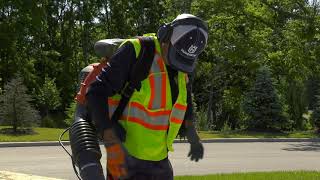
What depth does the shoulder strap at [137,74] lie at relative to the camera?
2699 millimetres

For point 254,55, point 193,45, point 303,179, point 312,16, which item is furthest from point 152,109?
point 254,55

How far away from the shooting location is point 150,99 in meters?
2.72

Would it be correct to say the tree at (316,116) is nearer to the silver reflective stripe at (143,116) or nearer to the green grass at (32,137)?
the green grass at (32,137)

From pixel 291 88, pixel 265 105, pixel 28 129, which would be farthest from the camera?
pixel 291 88

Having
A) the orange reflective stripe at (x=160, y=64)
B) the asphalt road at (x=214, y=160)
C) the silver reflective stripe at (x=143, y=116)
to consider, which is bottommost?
the asphalt road at (x=214, y=160)

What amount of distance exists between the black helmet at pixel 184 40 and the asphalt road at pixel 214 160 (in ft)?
26.1

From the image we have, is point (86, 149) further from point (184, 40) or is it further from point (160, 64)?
point (184, 40)

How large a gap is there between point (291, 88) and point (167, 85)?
89.5 feet

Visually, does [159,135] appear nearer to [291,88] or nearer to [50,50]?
[291,88]

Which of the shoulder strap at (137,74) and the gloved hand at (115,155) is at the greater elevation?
the shoulder strap at (137,74)

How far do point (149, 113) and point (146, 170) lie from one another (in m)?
0.27

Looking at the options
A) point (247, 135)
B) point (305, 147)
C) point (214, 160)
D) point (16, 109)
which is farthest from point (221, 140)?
point (16, 109)

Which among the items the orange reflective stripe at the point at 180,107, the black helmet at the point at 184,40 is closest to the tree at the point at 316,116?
the orange reflective stripe at the point at 180,107

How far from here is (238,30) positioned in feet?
101
